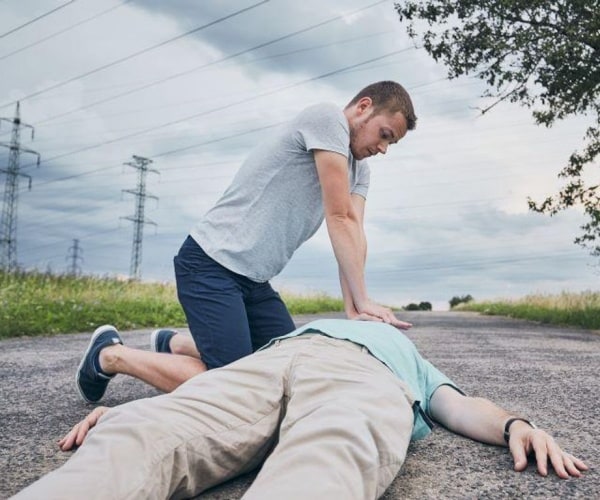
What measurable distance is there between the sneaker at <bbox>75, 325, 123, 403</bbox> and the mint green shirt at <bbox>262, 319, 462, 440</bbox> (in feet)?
3.78

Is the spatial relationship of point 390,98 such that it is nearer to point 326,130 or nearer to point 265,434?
point 326,130

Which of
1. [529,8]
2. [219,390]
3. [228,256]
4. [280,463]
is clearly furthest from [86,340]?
[529,8]

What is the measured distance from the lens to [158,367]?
3.09 m

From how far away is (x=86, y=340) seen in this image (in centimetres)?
747

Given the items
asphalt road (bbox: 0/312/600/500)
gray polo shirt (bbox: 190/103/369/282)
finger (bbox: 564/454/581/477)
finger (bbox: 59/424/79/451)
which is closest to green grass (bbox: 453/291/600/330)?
asphalt road (bbox: 0/312/600/500)

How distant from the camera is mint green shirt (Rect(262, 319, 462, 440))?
90.7 inches

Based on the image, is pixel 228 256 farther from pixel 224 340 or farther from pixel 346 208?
pixel 346 208

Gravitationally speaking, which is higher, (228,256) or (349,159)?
(349,159)

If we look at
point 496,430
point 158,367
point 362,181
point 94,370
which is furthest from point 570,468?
point 94,370

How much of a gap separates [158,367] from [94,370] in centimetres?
A: 36

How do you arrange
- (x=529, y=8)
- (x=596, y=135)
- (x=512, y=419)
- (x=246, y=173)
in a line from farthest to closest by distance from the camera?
(x=596, y=135)
(x=529, y=8)
(x=246, y=173)
(x=512, y=419)

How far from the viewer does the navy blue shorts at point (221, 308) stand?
→ 2.99 m

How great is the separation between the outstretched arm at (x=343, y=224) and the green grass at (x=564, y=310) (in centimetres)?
1029

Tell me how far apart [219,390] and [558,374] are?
10.9 ft
